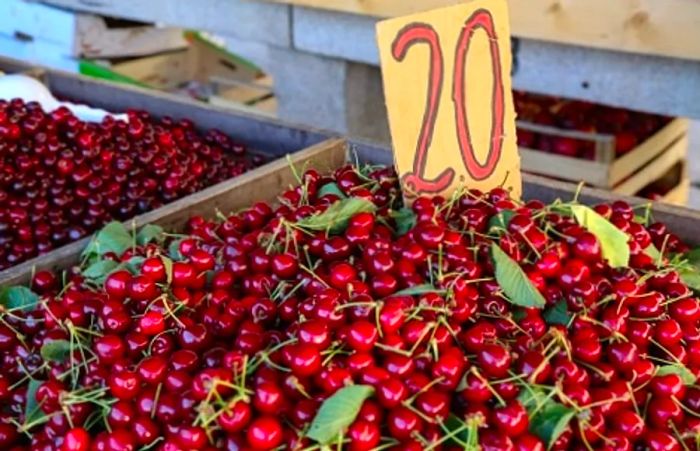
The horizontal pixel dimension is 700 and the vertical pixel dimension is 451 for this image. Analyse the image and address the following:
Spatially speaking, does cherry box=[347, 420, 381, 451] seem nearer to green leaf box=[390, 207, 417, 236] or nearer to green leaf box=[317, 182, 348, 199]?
green leaf box=[390, 207, 417, 236]

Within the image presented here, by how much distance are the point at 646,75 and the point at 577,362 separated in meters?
1.51

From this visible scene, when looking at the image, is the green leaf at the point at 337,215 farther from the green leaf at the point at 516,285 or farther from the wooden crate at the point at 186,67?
the wooden crate at the point at 186,67

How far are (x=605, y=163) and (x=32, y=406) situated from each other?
7.53ft

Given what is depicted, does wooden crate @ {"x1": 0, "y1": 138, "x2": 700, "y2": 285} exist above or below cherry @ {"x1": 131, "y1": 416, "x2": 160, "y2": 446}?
below

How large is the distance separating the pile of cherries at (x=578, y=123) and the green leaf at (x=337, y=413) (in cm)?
233

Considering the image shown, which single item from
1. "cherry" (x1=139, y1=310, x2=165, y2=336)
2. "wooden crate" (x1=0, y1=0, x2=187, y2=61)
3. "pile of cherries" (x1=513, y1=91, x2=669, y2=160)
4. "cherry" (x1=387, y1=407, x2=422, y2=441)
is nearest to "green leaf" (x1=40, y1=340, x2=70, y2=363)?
"cherry" (x1=139, y1=310, x2=165, y2=336)

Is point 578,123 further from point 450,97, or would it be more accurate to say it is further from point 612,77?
point 450,97

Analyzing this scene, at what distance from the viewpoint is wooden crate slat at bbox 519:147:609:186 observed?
295cm

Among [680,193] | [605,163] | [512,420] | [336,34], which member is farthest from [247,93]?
[512,420]

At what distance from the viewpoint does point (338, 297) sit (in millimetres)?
1062

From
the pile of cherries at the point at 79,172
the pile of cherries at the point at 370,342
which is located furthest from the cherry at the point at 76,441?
the pile of cherries at the point at 79,172

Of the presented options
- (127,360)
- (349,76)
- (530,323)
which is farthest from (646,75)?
(127,360)

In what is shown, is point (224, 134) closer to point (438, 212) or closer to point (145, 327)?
point (438, 212)

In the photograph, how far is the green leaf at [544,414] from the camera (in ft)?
3.17
